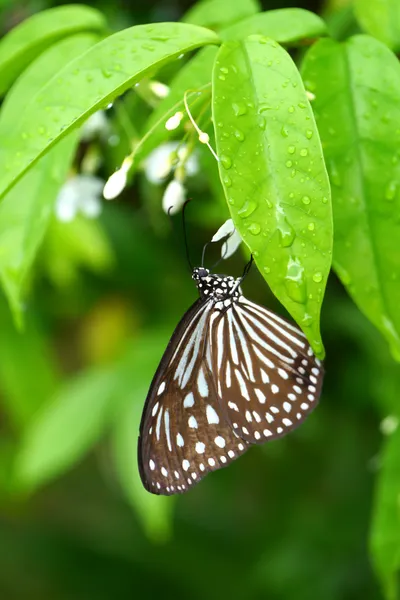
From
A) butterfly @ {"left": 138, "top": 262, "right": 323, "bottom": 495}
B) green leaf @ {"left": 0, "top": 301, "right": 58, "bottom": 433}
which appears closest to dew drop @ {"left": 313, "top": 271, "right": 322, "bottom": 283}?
butterfly @ {"left": 138, "top": 262, "right": 323, "bottom": 495}

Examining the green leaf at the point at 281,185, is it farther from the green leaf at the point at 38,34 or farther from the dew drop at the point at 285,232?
the green leaf at the point at 38,34

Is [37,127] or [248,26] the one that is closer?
[37,127]

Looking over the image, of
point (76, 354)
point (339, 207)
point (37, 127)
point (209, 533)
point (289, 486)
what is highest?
point (37, 127)

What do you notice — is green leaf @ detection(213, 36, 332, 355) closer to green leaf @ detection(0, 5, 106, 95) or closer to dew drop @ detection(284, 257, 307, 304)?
dew drop @ detection(284, 257, 307, 304)

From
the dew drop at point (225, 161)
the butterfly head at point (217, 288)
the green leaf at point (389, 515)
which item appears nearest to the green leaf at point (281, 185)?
the dew drop at point (225, 161)

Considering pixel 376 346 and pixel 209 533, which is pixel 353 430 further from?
pixel 209 533

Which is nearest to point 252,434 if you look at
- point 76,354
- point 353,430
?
point 353,430

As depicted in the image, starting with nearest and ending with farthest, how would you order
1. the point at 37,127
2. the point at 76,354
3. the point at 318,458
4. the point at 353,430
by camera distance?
the point at 37,127 < the point at 353,430 < the point at 318,458 < the point at 76,354
